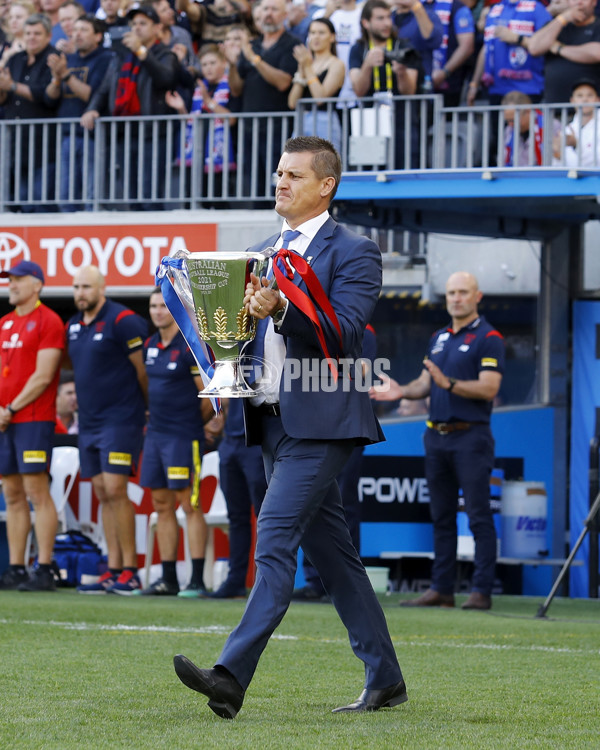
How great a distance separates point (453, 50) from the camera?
522 inches

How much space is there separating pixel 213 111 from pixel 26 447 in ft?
16.0

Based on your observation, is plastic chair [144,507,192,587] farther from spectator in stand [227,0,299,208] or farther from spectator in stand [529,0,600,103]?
spectator in stand [529,0,600,103]

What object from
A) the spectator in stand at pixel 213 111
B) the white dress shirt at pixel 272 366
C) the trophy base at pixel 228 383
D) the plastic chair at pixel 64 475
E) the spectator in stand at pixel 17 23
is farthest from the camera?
the spectator in stand at pixel 17 23

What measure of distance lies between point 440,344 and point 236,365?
5974 millimetres

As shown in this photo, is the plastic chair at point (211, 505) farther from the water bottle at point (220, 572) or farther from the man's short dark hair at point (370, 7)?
the man's short dark hair at point (370, 7)

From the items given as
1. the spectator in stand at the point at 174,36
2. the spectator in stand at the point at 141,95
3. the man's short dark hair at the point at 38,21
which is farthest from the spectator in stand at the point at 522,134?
the man's short dark hair at the point at 38,21

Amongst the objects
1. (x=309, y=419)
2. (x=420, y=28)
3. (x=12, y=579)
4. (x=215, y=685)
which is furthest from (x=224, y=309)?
(x=420, y=28)

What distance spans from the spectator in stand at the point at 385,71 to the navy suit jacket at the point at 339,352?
7.75 m

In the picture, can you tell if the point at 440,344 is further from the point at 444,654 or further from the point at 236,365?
the point at 236,365

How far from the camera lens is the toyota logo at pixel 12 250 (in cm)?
1425

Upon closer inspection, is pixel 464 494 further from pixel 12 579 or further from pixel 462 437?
pixel 12 579

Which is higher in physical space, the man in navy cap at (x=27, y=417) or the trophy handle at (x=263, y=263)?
the trophy handle at (x=263, y=263)

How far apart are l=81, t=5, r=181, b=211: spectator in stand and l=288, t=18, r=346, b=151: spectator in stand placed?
1504mm

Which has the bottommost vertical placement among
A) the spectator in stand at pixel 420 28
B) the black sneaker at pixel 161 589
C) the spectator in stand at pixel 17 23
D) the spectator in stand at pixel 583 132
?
the black sneaker at pixel 161 589
